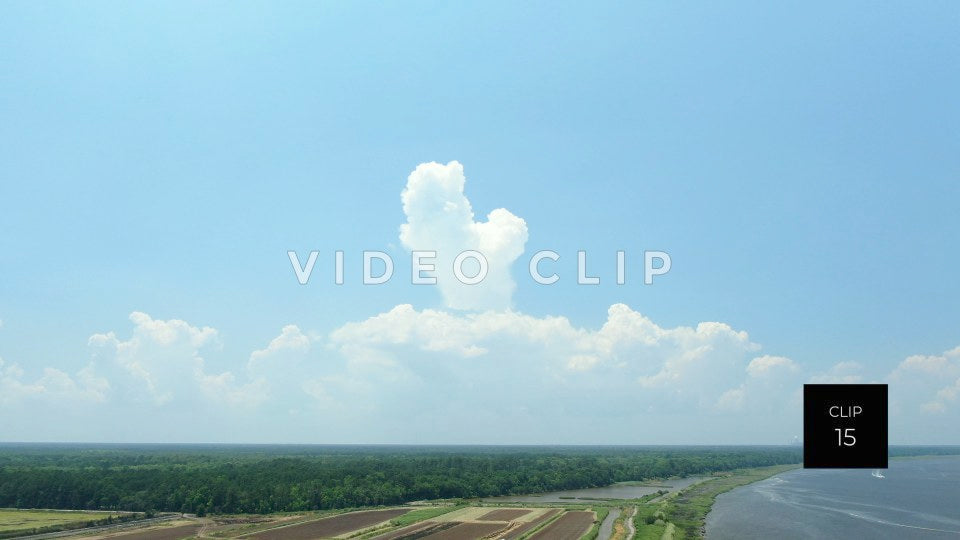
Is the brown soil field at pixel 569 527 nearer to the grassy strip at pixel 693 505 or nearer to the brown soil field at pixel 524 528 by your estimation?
the brown soil field at pixel 524 528

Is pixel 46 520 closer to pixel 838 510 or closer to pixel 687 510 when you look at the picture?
pixel 687 510

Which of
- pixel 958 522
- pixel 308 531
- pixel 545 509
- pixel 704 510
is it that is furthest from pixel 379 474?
pixel 958 522

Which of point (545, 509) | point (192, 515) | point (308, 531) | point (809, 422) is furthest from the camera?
point (545, 509)

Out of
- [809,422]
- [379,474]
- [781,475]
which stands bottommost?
[781,475]

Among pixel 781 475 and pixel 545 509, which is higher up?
pixel 545 509

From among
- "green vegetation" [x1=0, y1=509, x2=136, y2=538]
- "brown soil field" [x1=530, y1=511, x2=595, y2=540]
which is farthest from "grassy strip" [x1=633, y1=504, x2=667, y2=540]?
"green vegetation" [x1=0, y1=509, x2=136, y2=538]

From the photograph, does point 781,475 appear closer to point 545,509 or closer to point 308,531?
point 545,509

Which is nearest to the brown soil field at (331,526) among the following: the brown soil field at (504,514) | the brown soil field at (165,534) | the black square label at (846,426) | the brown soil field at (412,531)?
the brown soil field at (412,531)
